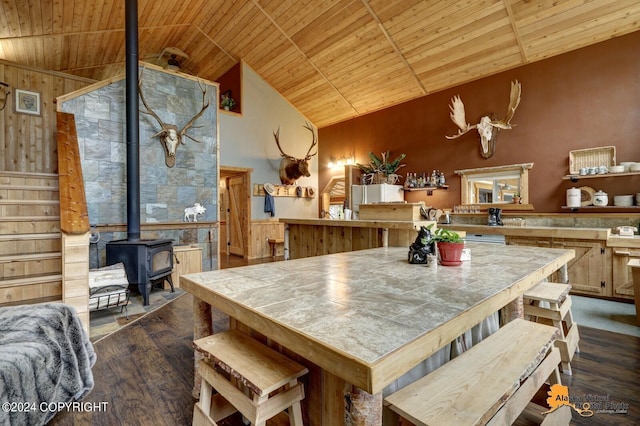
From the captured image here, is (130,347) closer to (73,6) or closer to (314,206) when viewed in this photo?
(73,6)

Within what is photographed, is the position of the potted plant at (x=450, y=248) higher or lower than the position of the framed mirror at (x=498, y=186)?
lower

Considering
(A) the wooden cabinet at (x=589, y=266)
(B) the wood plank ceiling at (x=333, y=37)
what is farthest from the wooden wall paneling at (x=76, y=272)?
(A) the wooden cabinet at (x=589, y=266)

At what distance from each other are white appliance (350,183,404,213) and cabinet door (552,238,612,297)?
272 centimetres

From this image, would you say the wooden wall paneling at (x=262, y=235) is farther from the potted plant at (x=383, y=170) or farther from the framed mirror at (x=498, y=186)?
the framed mirror at (x=498, y=186)

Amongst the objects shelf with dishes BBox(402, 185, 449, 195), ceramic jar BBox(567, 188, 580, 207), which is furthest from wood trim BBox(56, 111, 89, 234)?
ceramic jar BBox(567, 188, 580, 207)

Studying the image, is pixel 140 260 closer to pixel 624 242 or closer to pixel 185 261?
pixel 185 261

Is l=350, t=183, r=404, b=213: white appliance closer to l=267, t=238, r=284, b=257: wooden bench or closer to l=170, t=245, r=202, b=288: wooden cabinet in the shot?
l=267, t=238, r=284, b=257: wooden bench

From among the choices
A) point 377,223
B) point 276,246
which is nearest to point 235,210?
point 276,246

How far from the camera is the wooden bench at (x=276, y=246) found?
7.09m

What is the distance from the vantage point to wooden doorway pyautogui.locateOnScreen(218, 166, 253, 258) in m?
6.98

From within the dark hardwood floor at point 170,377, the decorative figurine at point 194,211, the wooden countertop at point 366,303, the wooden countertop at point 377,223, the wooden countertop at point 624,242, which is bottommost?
the dark hardwood floor at point 170,377

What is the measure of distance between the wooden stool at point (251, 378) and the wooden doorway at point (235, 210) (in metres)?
5.69

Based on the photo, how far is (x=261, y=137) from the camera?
714 centimetres

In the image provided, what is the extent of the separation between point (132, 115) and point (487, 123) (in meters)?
5.44
